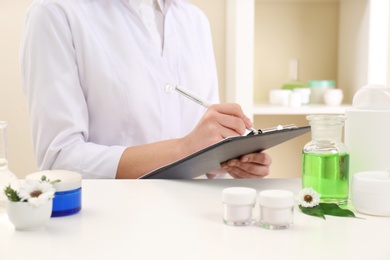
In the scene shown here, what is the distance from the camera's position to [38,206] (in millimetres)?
712

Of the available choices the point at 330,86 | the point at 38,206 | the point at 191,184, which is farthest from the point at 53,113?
the point at 330,86

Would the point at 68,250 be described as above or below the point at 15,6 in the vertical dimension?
below

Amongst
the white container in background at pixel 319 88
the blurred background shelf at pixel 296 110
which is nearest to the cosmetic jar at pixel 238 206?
the blurred background shelf at pixel 296 110

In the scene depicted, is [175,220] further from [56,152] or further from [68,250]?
[56,152]

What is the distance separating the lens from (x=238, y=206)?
0.73 metres

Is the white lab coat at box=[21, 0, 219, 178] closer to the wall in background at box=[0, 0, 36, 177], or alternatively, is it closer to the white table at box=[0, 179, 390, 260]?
the white table at box=[0, 179, 390, 260]

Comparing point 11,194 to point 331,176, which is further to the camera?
point 331,176

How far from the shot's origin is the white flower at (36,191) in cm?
72

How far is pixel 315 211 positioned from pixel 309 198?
26 millimetres

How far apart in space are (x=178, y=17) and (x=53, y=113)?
0.49 metres

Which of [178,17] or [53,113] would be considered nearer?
[53,113]

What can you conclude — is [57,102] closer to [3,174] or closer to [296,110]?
[3,174]

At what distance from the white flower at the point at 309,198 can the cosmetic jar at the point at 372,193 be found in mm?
Result: 53

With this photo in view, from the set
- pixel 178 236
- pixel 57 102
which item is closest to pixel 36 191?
pixel 178 236
